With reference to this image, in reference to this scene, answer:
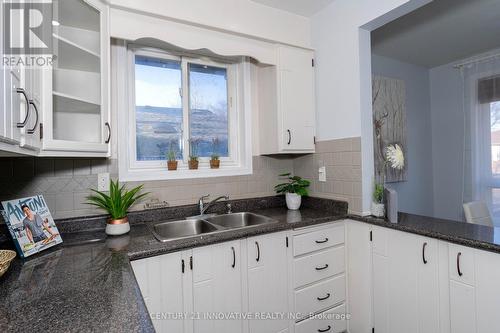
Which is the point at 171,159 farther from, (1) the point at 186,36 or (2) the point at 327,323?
(2) the point at 327,323

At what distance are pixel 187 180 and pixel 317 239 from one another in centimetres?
108

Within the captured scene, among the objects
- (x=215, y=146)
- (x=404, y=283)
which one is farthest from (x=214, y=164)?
(x=404, y=283)

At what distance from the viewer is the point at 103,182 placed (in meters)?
1.74

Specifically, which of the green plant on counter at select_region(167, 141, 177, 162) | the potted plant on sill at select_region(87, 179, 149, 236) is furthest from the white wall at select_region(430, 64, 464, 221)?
the potted plant on sill at select_region(87, 179, 149, 236)

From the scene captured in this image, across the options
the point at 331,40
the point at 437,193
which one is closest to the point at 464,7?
the point at 331,40

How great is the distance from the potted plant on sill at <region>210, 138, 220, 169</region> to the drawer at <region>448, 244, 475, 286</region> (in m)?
1.65

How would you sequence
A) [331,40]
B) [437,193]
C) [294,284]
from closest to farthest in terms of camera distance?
[294,284], [331,40], [437,193]

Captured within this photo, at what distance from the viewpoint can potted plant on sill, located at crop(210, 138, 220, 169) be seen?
2.21m

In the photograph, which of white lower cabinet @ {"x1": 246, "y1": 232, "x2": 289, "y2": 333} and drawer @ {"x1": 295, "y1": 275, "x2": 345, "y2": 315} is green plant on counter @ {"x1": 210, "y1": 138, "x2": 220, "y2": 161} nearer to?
white lower cabinet @ {"x1": 246, "y1": 232, "x2": 289, "y2": 333}

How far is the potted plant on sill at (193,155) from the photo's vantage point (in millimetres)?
2111

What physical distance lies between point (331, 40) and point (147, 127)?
1.64m

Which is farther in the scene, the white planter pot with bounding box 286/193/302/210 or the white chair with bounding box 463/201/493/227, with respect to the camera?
the white planter pot with bounding box 286/193/302/210

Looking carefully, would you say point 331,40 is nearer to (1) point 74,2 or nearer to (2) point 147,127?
(2) point 147,127

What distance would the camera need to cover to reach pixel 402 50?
2871 millimetres
